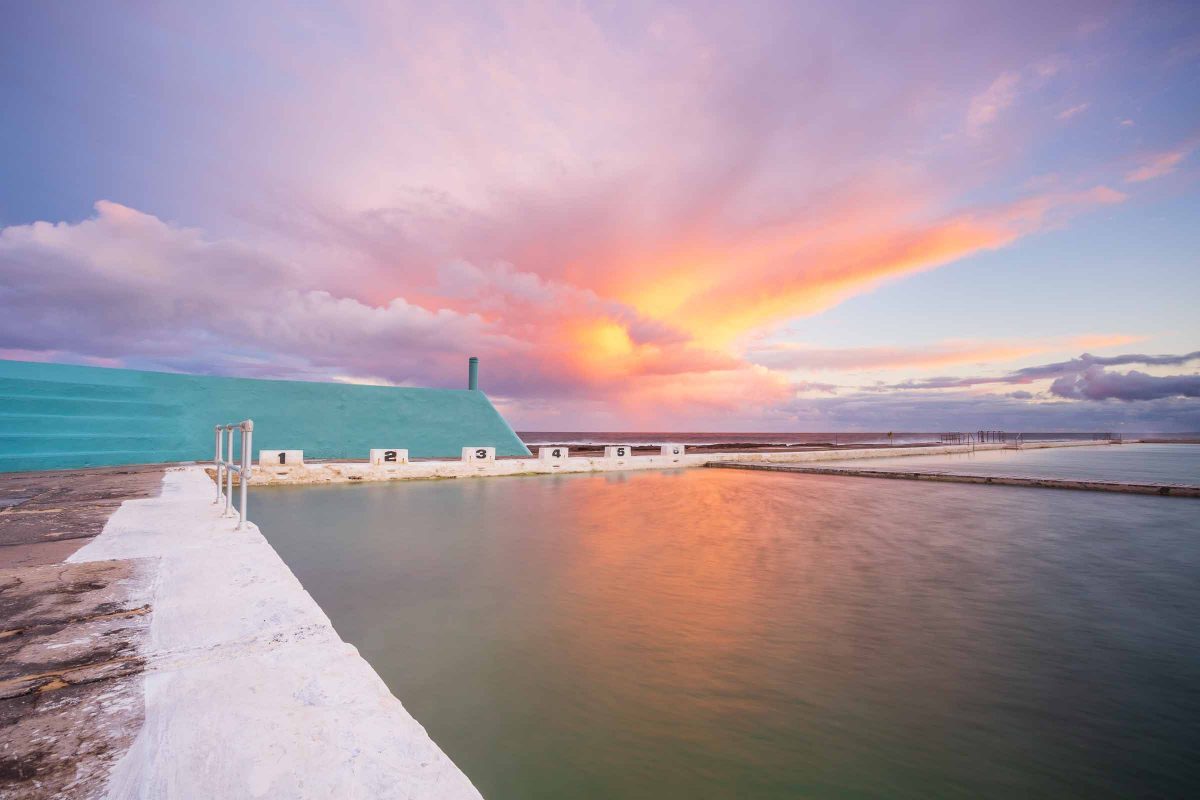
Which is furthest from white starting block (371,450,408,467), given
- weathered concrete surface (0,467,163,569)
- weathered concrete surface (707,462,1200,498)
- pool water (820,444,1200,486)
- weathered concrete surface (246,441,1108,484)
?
pool water (820,444,1200,486)

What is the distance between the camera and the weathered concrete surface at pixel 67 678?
5.72ft

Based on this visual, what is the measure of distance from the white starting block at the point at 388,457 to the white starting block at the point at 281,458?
2.15 metres

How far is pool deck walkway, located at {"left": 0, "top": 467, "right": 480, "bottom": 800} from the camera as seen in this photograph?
5.83 ft

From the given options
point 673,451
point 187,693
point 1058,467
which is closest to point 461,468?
point 673,451

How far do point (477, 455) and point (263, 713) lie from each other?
18.9 meters

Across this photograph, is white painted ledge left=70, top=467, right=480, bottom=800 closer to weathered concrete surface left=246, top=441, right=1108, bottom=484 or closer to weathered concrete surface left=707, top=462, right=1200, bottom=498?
weathered concrete surface left=246, top=441, right=1108, bottom=484

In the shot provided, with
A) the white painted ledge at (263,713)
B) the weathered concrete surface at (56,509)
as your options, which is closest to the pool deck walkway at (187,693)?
the white painted ledge at (263,713)

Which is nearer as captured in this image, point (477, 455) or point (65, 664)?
point (65, 664)

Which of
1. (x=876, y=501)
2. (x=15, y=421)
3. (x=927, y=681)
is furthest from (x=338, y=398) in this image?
(x=927, y=681)

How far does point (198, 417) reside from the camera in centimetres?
1828

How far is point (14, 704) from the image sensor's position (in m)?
2.13

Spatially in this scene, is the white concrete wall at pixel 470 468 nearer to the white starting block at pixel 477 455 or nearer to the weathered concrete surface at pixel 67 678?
the white starting block at pixel 477 455

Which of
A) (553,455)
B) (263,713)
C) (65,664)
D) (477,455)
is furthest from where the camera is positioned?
(553,455)

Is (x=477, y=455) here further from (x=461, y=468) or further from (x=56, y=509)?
(x=56, y=509)
